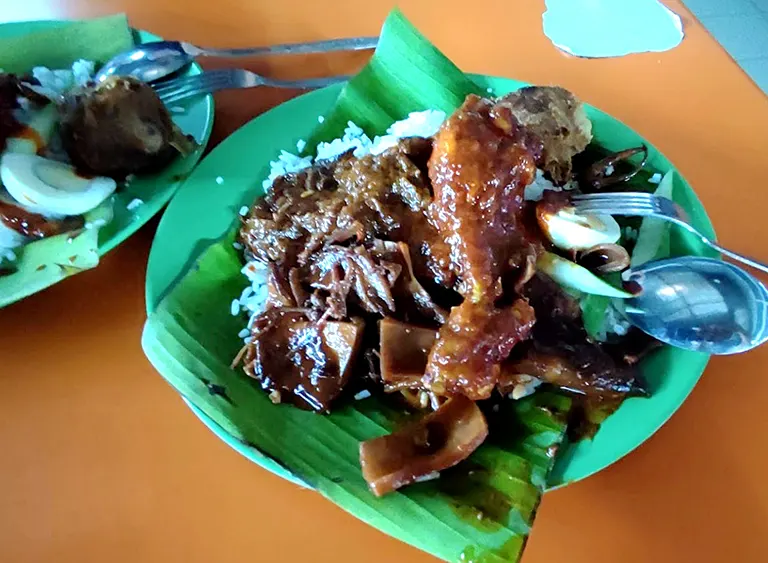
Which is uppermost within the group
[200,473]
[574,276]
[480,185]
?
[480,185]

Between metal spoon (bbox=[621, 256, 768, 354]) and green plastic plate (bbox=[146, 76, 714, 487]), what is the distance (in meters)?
0.06

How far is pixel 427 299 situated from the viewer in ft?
5.57

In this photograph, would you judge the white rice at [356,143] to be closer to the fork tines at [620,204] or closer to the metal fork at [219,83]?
the metal fork at [219,83]

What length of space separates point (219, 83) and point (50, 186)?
714 millimetres

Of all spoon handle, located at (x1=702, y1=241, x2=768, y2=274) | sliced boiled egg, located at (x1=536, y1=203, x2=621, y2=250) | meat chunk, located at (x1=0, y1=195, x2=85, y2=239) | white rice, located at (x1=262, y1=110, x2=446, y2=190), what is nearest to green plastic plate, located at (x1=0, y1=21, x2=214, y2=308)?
meat chunk, located at (x1=0, y1=195, x2=85, y2=239)

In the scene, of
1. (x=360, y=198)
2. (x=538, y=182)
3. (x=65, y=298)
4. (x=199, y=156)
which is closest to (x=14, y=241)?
(x=65, y=298)

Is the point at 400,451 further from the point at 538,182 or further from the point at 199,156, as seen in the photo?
the point at 199,156

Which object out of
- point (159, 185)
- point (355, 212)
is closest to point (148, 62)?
point (159, 185)

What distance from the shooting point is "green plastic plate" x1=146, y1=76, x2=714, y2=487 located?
154cm

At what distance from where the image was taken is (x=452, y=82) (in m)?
2.22

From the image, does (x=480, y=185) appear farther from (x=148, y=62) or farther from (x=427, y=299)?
(x=148, y=62)

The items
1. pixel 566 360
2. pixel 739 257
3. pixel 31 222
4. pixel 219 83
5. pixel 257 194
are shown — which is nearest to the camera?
pixel 566 360

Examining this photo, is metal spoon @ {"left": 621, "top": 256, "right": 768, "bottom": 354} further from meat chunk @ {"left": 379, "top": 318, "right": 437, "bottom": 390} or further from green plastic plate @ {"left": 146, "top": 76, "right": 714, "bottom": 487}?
meat chunk @ {"left": 379, "top": 318, "right": 437, "bottom": 390}

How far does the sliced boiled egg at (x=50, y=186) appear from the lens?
1.93m
